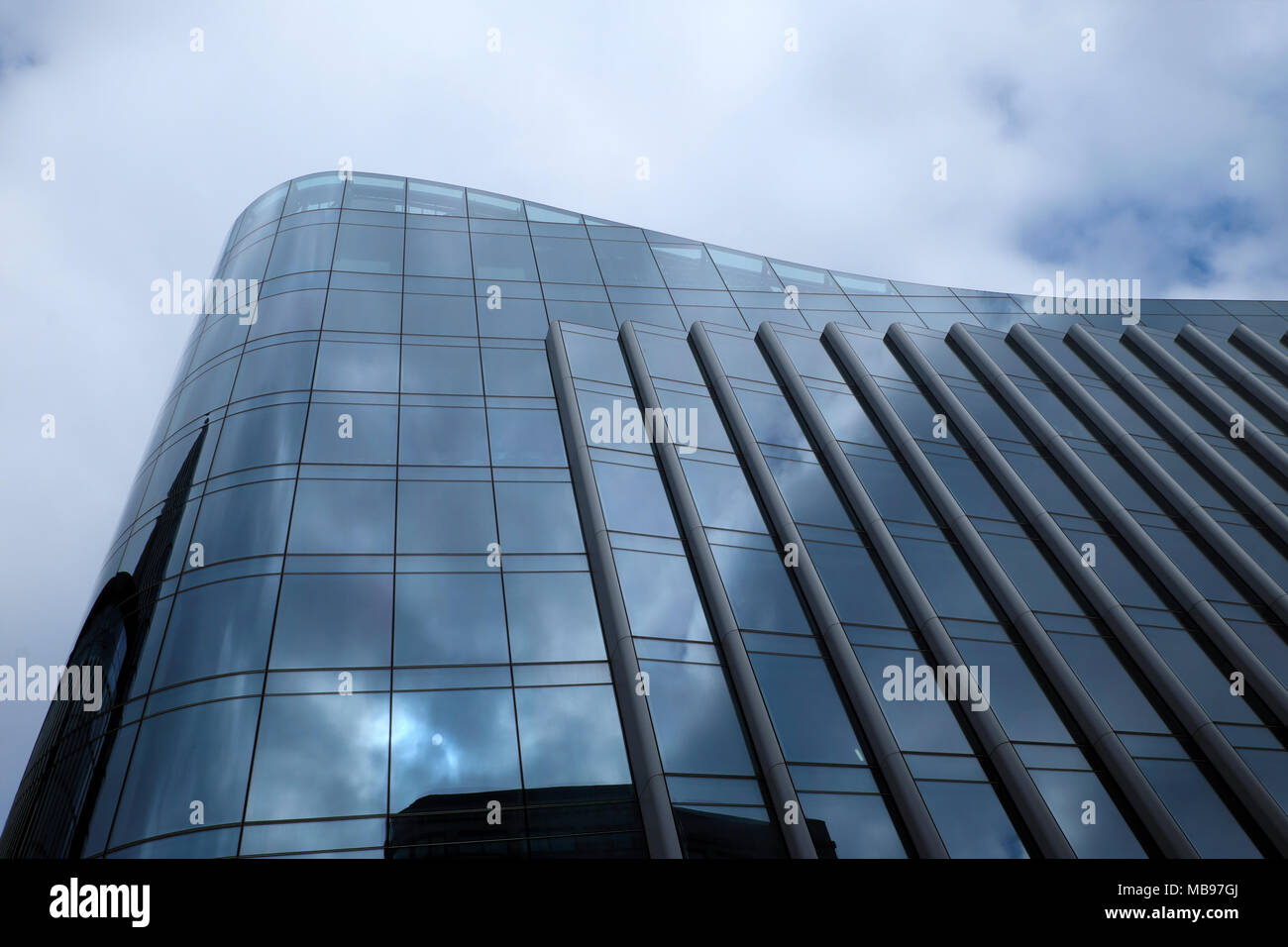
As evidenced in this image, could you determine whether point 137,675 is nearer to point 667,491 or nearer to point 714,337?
point 667,491

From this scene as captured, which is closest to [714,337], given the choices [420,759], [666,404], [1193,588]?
[666,404]

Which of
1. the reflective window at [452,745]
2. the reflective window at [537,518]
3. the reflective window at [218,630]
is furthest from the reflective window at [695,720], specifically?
the reflective window at [218,630]

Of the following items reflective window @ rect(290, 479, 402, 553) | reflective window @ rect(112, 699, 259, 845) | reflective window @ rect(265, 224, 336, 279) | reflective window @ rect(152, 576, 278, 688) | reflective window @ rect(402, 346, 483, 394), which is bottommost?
reflective window @ rect(112, 699, 259, 845)


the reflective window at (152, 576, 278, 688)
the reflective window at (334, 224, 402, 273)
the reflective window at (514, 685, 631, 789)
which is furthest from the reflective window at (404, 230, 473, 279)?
the reflective window at (514, 685, 631, 789)

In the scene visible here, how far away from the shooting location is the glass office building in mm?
15914

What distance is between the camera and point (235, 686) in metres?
16.4

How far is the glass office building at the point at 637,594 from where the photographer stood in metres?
15.9

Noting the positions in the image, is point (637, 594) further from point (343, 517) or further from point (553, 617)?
point (343, 517)

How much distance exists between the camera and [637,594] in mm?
19484

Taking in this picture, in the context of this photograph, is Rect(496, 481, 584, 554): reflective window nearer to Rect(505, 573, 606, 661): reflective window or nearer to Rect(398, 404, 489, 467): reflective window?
Rect(505, 573, 606, 661): reflective window

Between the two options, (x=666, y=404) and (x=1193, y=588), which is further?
(x=666, y=404)

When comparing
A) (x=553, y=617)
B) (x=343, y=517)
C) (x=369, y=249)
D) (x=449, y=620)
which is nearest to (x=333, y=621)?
(x=449, y=620)

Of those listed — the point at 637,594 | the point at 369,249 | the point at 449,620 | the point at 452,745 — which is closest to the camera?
the point at 452,745
